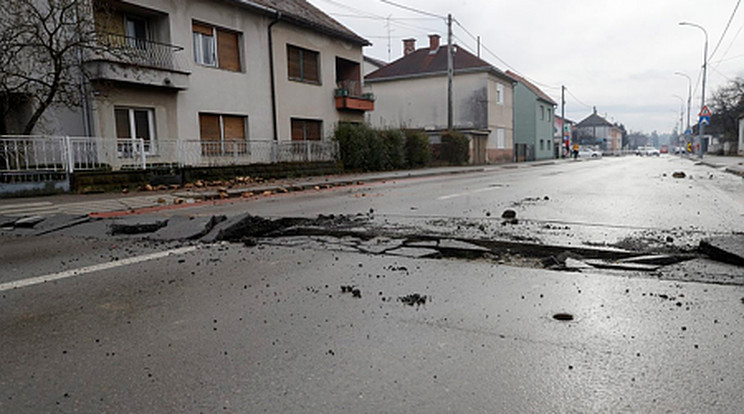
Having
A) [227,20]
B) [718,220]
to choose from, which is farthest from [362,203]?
[227,20]

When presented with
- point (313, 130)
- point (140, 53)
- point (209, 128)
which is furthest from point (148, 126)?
point (313, 130)

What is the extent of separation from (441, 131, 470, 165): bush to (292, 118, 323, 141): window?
35.4 ft

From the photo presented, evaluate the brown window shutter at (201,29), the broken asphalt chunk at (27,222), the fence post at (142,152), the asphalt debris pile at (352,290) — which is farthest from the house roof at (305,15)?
the asphalt debris pile at (352,290)

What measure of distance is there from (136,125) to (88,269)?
13573 millimetres

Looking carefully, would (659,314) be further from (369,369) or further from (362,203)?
(362,203)

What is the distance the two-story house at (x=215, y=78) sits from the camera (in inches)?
635

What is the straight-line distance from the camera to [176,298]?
4.12m

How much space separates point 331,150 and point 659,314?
20027 mm

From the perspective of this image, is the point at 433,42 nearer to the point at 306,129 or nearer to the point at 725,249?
the point at 306,129

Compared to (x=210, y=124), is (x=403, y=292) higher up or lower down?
lower down

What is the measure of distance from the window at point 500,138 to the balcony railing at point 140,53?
3069 centimetres

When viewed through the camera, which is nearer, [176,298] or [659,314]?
[659,314]

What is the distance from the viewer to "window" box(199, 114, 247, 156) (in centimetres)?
1822

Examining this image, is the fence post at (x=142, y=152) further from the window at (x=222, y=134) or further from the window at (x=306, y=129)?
the window at (x=306, y=129)
